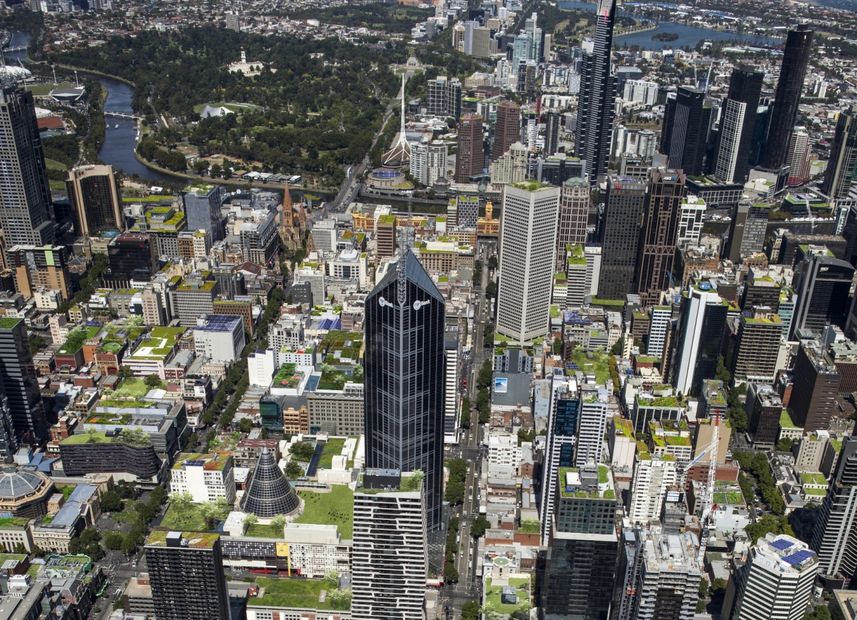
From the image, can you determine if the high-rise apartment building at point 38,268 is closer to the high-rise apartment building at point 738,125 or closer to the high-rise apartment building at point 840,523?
the high-rise apartment building at point 840,523

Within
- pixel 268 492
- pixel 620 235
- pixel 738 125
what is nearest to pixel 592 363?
pixel 620 235

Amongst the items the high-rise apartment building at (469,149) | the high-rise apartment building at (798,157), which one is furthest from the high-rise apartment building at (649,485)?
the high-rise apartment building at (798,157)

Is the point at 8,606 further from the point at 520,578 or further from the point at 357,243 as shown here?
the point at 357,243

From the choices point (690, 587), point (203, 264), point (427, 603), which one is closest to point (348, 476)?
point (427, 603)

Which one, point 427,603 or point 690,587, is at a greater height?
point 690,587

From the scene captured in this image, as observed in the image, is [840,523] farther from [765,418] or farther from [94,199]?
[94,199]

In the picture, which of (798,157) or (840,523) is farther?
(798,157)

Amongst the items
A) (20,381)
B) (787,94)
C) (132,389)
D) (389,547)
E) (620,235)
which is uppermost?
(787,94)

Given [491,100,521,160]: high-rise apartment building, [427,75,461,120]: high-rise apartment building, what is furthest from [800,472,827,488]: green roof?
[427,75,461,120]: high-rise apartment building
